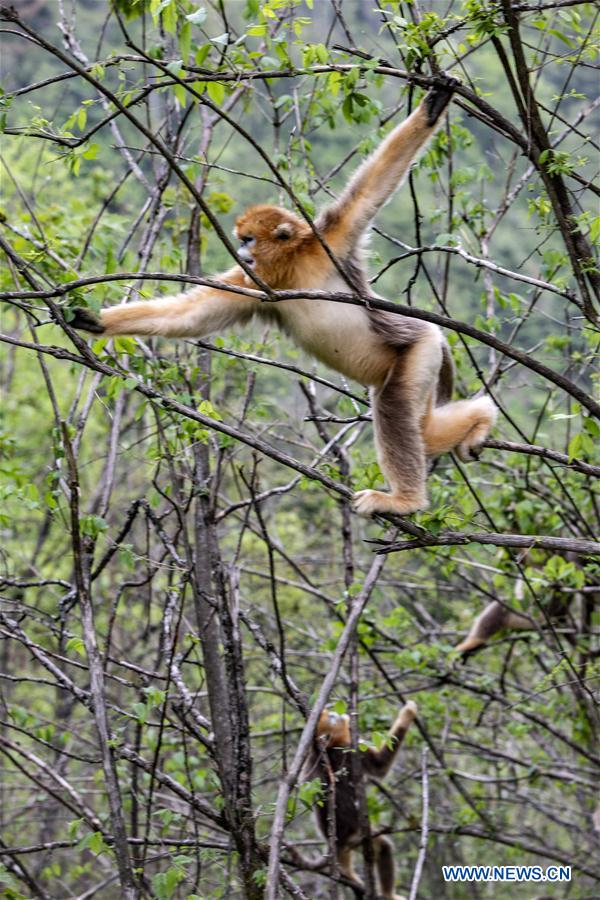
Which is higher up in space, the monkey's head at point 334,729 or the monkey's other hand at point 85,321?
the monkey's other hand at point 85,321

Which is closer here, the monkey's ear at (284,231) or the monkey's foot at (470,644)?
the monkey's ear at (284,231)

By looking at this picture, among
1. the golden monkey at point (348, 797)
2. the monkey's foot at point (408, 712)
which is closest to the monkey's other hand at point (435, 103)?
the monkey's foot at point (408, 712)

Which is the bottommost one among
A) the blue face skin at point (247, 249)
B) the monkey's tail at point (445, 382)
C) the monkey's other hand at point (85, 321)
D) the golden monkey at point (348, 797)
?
the golden monkey at point (348, 797)

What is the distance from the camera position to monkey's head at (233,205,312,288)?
5402 millimetres

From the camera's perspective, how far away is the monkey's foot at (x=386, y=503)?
5000 millimetres

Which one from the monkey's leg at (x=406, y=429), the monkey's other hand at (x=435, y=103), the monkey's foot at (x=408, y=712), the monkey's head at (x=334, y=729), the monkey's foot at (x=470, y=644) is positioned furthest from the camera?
the monkey's foot at (x=470, y=644)

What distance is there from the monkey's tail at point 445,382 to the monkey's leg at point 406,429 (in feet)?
1.55

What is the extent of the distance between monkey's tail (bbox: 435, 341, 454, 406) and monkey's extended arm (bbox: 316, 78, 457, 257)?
1.09 metres

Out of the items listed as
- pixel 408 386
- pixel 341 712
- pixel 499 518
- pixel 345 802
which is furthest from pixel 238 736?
pixel 345 802

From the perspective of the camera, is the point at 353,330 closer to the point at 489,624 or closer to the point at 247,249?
the point at 247,249

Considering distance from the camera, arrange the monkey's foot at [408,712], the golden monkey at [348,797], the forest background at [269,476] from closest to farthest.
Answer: the forest background at [269,476] < the monkey's foot at [408,712] < the golden monkey at [348,797]

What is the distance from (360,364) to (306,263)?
2.08 feet

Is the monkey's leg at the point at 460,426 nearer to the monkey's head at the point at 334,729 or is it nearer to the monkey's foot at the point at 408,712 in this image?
the monkey's foot at the point at 408,712

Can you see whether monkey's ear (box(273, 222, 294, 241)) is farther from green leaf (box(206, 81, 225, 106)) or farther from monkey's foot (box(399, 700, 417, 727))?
monkey's foot (box(399, 700, 417, 727))
